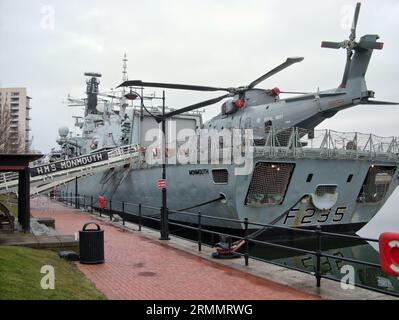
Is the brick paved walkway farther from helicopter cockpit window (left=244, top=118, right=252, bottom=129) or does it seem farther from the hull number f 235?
helicopter cockpit window (left=244, top=118, right=252, bottom=129)

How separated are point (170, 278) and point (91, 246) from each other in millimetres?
2345

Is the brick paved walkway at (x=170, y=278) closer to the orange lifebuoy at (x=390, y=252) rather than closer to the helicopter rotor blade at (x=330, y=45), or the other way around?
the orange lifebuoy at (x=390, y=252)

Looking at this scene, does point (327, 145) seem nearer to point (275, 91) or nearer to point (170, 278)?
point (275, 91)

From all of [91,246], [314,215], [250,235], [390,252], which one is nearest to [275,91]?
[314,215]

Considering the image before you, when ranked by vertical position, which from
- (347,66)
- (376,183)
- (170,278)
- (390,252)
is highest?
(347,66)

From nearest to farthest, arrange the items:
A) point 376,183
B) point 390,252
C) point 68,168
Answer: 1. point 390,252
2. point 376,183
3. point 68,168

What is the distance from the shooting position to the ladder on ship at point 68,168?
87.4ft

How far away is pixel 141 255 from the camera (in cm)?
1184

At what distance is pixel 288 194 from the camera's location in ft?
64.5

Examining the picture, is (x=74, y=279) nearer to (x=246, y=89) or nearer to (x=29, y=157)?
(x=29, y=157)

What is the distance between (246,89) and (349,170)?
20.9ft

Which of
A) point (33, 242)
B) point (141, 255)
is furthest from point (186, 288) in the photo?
point (33, 242)

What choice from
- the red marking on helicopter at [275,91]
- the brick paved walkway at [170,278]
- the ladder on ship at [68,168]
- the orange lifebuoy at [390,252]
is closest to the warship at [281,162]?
the red marking on helicopter at [275,91]

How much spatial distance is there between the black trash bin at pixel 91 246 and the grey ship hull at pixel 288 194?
8661 mm
